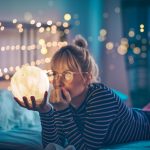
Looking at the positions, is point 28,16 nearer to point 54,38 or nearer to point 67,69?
point 54,38

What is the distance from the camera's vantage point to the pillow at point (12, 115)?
201cm

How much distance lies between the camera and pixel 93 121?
4.98 feet

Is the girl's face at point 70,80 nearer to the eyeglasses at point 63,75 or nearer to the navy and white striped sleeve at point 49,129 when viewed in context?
the eyeglasses at point 63,75

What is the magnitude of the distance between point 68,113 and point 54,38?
1.56 meters

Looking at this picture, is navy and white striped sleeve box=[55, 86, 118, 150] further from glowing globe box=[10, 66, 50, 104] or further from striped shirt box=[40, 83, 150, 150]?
glowing globe box=[10, 66, 50, 104]

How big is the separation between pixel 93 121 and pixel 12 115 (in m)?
0.69

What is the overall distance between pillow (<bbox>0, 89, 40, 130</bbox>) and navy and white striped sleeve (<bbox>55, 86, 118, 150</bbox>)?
1.78ft

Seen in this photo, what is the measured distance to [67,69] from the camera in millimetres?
1621

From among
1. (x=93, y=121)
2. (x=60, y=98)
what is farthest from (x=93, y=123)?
(x=60, y=98)

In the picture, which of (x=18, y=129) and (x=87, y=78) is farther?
(x=18, y=129)

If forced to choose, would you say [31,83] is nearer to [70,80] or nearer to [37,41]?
[70,80]

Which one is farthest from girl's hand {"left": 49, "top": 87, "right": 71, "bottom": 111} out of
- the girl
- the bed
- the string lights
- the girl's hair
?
the string lights

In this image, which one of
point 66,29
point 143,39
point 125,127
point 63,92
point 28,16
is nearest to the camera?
point 63,92

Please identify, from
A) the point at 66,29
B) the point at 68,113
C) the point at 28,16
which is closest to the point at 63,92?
the point at 68,113
